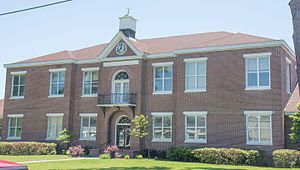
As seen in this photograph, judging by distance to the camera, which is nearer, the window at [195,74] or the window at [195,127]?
the window at [195,127]

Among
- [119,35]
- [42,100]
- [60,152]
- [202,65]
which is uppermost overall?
[119,35]

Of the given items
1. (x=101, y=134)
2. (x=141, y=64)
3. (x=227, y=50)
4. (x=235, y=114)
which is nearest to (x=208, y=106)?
(x=235, y=114)

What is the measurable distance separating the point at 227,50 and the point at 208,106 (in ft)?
13.1

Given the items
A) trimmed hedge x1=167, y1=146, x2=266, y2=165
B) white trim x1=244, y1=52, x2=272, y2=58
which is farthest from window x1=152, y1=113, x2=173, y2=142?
white trim x1=244, y1=52, x2=272, y2=58

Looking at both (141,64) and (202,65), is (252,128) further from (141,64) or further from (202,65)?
(141,64)

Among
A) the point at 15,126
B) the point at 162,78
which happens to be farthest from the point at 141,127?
the point at 15,126

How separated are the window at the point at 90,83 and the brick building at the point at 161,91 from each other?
85mm

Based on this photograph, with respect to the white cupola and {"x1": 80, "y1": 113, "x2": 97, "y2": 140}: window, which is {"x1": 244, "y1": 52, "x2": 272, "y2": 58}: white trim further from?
{"x1": 80, "y1": 113, "x2": 97, "y2": 140}: window

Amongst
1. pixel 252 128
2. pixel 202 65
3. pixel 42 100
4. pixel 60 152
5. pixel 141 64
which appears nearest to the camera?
pixel 252 128

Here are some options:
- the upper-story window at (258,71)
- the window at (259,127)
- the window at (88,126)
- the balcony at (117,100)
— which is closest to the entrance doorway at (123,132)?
the balcony at (117,100)

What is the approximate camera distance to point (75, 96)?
3008cm

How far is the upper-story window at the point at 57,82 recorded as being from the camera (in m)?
30.2

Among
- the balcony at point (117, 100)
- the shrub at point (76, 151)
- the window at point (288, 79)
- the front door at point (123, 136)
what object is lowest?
the shrub at point (76, 151)

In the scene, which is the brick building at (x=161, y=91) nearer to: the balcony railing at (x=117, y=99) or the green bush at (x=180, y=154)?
the balcony railing at (x=117, y=99)
